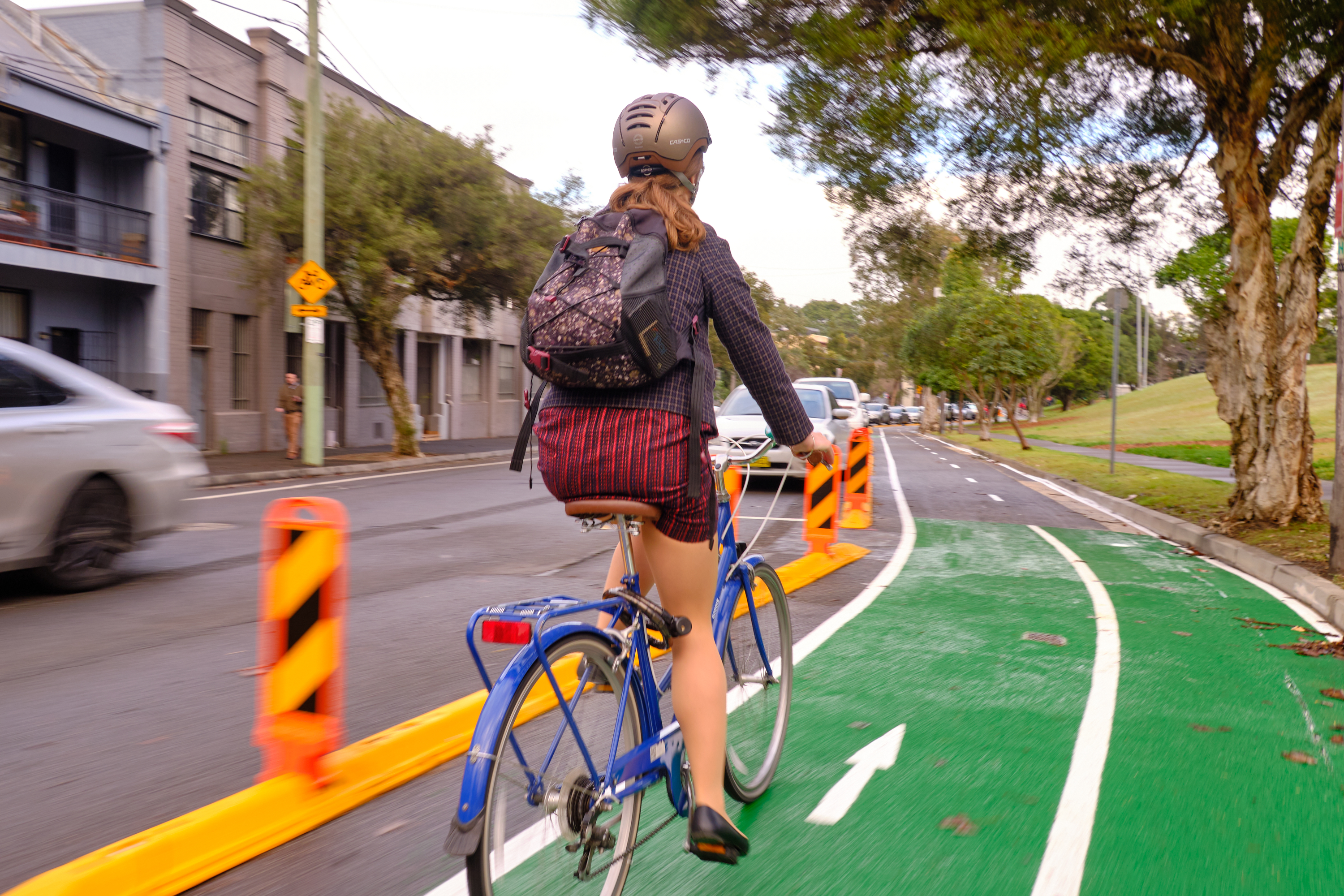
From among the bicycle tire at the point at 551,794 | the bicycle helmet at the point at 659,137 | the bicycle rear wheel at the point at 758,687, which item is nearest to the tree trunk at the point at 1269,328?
the bicycle rear wheel at the point at 758,687

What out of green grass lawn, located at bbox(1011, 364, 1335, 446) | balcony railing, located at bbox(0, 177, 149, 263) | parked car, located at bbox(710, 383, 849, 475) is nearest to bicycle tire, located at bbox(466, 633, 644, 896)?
parked car, located at bbox(710, 383, 849, 475)

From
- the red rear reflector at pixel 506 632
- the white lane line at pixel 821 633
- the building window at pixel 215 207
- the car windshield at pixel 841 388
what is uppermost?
the building window at pixel 215 207

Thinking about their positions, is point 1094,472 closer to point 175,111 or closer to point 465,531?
point 465,531

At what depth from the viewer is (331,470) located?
18.9 m

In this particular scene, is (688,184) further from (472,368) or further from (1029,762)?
(472,368)

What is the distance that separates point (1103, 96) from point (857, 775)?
11771 millimetres

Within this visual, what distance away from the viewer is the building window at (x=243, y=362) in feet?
80.5

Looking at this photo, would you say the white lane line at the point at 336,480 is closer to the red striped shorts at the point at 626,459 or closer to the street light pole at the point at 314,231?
the street light pole at the point at 314,231

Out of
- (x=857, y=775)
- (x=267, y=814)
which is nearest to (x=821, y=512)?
(x=857, y=775)

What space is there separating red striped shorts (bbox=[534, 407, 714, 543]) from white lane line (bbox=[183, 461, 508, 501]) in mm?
8969

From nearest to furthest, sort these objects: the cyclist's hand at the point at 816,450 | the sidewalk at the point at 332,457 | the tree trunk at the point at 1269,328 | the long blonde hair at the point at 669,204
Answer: the long blonde hair at the point at 669,204
the cyclist's hand at the point at 816,450
the tree trunk at the point at 1269,328
the sidewalk at the point at 332,457

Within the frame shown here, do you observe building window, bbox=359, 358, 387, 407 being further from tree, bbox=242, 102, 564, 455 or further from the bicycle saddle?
the bicycle saddle

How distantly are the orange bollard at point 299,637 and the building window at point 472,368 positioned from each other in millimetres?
35459

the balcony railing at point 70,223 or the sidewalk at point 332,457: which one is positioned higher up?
the balcony railing at point 70,223
